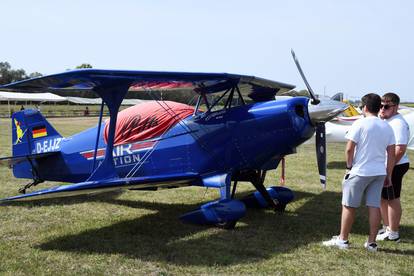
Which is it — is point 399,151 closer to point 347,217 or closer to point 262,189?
point 347,217

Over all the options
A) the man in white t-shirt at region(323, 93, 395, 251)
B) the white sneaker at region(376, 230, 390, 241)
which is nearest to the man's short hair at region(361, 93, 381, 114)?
the man in white t-shirt at region(323, 93, 395, 251)

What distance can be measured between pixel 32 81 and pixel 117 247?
89.2 inches

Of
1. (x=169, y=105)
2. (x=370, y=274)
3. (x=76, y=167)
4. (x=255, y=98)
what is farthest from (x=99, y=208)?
(x=370, y=274)

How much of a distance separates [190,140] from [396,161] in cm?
276

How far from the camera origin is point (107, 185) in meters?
5.41

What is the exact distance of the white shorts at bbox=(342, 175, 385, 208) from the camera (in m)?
4.83

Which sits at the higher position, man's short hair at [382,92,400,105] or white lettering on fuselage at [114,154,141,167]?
man's short hair at [382,92,400,105]

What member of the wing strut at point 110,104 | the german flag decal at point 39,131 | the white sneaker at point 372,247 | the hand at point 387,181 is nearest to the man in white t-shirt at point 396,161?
the hand at point 387,181

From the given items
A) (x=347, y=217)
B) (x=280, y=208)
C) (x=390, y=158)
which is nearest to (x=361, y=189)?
(x=347, y=217)

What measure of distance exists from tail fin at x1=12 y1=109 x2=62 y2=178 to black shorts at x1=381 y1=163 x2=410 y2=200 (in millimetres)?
5436

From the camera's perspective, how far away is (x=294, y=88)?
7.71 metres

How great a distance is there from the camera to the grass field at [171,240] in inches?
178

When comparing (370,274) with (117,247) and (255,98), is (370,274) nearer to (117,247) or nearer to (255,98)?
(117,247)

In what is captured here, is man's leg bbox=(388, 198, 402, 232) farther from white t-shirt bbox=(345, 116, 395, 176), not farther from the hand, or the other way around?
white t-shirt bbox=(345, 116, 395, 176)
